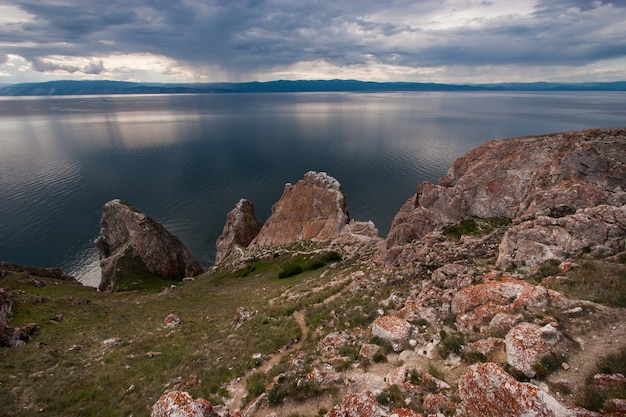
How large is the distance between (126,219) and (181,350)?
184ft

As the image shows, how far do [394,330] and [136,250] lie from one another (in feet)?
218

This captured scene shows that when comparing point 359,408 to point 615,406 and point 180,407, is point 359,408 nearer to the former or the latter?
point 180,407

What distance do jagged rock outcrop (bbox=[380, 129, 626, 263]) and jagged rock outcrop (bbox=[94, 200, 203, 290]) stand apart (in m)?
51.3

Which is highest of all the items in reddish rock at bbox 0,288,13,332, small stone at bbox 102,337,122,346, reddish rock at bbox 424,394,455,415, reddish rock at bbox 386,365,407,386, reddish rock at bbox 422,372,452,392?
reddish rock at bbox 424,394,455,415

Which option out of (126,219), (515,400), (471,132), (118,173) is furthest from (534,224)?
(471,132)

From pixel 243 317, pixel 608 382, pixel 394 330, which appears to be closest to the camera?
pixel 608 382

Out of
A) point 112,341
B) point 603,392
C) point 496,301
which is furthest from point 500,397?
point 112,341

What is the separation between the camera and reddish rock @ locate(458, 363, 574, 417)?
9156 millimetres

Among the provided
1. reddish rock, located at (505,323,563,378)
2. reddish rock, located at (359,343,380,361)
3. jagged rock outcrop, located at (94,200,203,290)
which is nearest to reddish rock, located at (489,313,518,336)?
reddish rock, located at (505,323,563,378)

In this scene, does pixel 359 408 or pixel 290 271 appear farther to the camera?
pixel 290 271

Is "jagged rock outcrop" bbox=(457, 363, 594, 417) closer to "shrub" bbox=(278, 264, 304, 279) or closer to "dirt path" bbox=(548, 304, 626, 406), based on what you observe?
"dirt path" bbox=(548, 304, 626, 406)

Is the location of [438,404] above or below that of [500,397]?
below

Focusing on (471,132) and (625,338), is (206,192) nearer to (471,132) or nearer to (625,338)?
(625,338)

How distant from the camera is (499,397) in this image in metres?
9.79
